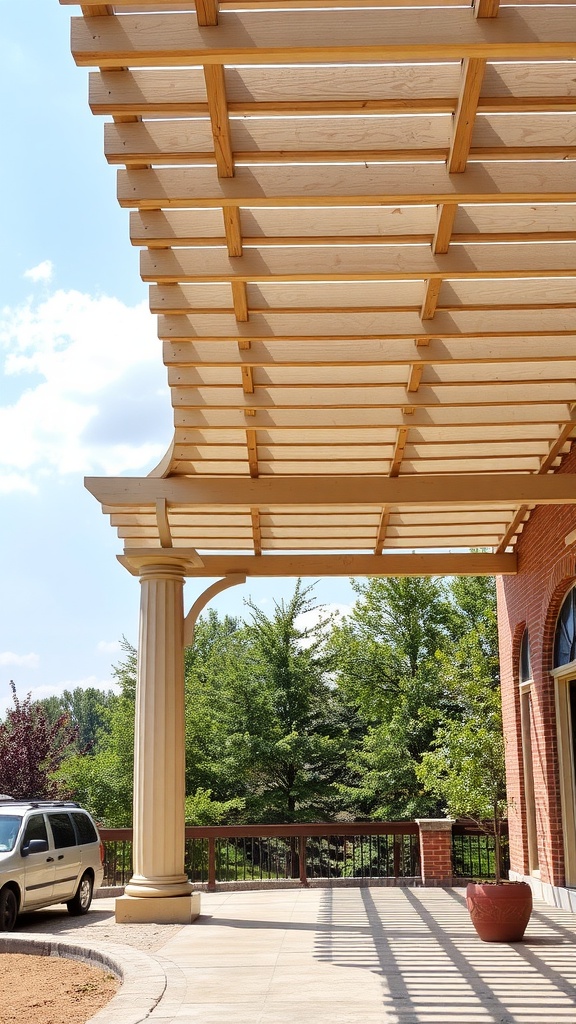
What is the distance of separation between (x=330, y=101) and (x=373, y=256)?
1576 mm

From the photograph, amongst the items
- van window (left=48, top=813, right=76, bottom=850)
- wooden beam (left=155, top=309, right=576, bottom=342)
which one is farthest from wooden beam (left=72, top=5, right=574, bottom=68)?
van window (left=48, top=813, right=76, bottom=850)

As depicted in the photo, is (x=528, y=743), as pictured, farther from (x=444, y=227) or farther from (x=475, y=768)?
(x=444, y=227)

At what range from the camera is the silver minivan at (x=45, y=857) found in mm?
10771

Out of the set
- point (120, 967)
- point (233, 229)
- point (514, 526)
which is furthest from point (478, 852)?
point (233, 229)

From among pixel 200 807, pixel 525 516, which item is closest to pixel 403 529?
pixel 525 516

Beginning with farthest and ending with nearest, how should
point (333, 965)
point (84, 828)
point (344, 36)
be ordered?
point (84, 828) → point (333, 965) → point (344, 36)

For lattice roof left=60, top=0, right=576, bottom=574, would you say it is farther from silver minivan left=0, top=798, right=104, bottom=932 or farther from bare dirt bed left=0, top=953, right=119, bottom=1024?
bare dirt bed left=0, top=953, right=119, bottom=1024

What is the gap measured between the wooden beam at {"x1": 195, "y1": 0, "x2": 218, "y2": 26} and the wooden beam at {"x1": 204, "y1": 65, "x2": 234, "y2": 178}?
320 mm

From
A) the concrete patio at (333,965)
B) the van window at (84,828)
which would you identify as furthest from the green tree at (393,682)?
the concrete patio at (333,965)

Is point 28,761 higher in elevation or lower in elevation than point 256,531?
lower

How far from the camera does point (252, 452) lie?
406 inches

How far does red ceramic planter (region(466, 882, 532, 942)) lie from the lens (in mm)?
8852

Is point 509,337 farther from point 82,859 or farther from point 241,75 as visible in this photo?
point 82,859

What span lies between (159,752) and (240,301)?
5.54m
